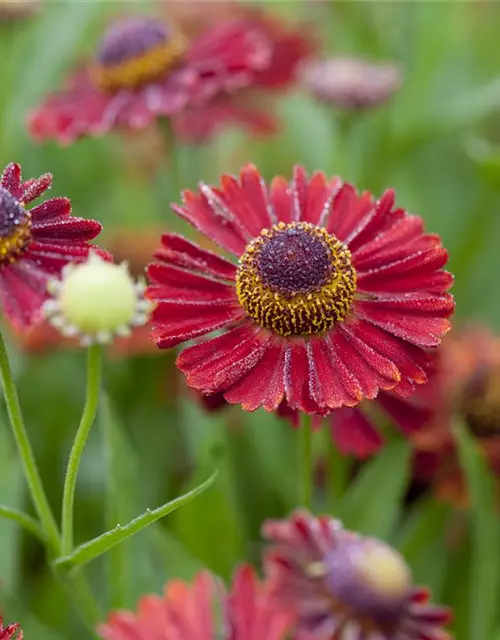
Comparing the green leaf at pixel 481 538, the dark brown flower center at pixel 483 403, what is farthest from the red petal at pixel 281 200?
the dark brown flower center at pixel 483 403

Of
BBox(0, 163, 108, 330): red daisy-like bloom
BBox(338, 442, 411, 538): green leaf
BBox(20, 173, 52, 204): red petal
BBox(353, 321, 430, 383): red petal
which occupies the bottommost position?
BBox(338, 442, 411, 538): green leaf

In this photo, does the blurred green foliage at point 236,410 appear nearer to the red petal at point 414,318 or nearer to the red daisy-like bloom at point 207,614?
the red daisy-like bloom at point 207,614

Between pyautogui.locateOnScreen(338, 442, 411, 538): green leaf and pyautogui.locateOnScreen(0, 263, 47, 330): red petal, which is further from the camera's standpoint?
pyautogui.locateOnScreen(338, 442, 411, 538): green leaf

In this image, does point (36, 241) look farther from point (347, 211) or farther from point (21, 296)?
point (347, 211)

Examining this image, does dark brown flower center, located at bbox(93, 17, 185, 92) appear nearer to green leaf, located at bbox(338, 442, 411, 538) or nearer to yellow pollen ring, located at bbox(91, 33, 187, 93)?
yellow pollen ring, located at bbox(91, 33, 187, 93)

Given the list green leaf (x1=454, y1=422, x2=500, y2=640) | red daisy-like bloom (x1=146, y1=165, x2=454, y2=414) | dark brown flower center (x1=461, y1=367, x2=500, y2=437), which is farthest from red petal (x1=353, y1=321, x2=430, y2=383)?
dark brown flower center (x1=461, y1=367, x2=500, y2=437)

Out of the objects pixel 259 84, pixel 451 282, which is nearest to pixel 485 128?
pixel 259 84

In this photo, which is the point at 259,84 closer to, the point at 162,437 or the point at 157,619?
the point at 162,437
